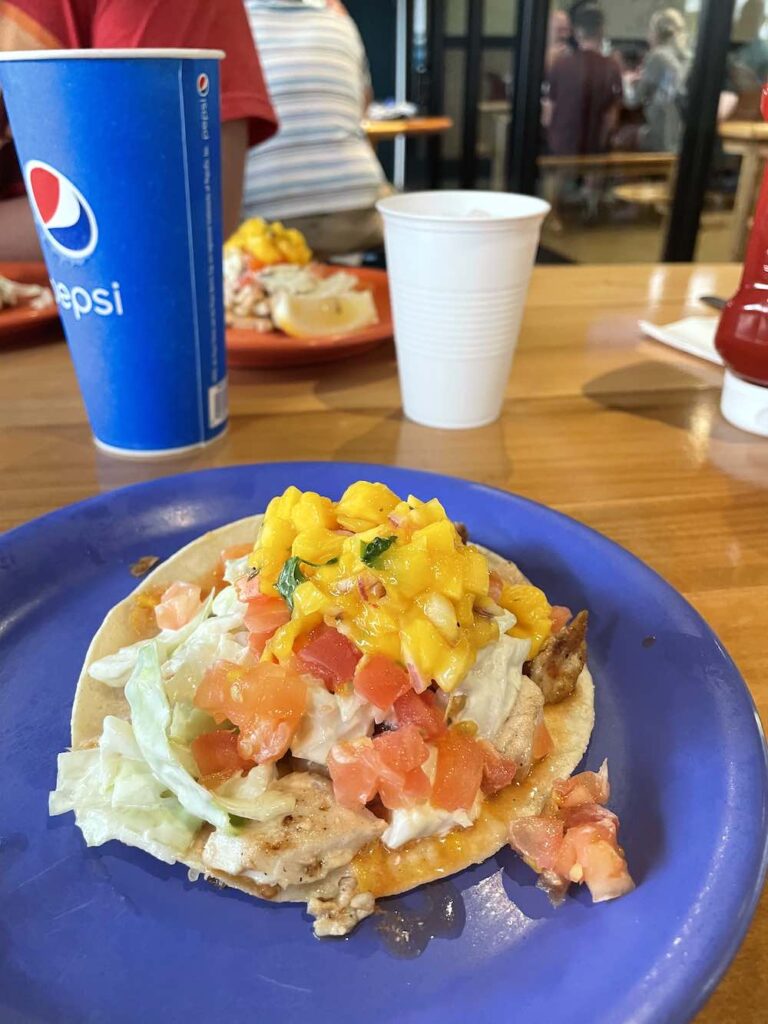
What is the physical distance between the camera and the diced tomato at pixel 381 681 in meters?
0.76

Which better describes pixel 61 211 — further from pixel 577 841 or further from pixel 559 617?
pixel 577 841

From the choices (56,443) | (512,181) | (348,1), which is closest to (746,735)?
(56,443)

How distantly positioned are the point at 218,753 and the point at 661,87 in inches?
290

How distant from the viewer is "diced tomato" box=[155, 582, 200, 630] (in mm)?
974

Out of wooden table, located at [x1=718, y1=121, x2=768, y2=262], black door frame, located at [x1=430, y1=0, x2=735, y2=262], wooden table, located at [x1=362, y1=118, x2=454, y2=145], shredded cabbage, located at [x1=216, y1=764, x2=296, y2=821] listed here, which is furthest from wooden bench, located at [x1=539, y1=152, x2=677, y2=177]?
shredded cabbage, located at [x1=216, y1=764, x2=296, y2=821]

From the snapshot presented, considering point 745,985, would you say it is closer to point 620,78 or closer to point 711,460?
point 711,460

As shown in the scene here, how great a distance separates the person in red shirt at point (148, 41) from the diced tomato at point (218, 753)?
1.39 m

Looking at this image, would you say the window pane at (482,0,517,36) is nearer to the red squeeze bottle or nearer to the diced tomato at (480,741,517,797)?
the red squeeze bottle

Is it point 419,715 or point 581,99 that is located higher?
point 581,99

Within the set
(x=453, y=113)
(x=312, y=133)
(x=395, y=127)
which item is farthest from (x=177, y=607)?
(x=453, y=113)

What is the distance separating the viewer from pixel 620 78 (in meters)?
6.89

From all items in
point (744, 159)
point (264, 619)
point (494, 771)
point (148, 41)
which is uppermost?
point (148, 41)

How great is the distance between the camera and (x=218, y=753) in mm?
791

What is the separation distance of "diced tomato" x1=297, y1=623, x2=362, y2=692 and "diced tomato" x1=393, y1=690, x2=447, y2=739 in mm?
58
